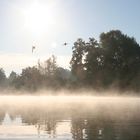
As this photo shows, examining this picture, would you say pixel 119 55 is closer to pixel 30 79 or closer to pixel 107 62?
pixel 107 62

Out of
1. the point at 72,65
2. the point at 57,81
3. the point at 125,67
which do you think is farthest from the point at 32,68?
the point at 125,67

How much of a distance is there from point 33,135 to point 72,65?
355 ft

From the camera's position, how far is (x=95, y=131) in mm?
28594

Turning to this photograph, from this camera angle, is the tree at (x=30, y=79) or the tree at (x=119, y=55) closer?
the tree at (x=119, y=55)

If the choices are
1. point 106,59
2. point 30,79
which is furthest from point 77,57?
point 30,79

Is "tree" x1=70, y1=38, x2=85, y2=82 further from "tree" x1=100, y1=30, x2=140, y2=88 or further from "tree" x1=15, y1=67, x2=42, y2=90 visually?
"tree" x1=15, y1=67, x2=42, y2=90

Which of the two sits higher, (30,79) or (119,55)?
(119,55)

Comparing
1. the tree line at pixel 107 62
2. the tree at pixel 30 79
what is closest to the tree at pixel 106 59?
the tree line at pixel 107 62

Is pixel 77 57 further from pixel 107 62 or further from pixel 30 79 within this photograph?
pixel 30 79

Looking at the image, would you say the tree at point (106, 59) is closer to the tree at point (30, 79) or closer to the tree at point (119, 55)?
the tree at point (119, 55)

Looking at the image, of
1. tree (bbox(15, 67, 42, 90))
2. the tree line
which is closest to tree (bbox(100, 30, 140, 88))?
the tree line

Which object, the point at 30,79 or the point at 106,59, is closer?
the point at 106,59

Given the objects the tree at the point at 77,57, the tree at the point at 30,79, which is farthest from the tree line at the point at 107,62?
the tree at the point at 30,79

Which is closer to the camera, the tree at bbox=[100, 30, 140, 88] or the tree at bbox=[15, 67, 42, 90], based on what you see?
the tree at bbox=[100, 30, 140, 88]
